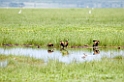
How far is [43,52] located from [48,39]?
359 centimetres

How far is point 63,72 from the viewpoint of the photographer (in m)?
16.5

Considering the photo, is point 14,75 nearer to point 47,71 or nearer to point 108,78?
point 47,71

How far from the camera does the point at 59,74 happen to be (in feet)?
53.1

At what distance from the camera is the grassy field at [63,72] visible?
50.7ft

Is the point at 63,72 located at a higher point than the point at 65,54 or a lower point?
lower

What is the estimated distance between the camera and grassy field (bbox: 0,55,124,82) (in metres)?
15.5

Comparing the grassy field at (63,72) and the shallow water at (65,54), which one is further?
the shallow water at (65,54)

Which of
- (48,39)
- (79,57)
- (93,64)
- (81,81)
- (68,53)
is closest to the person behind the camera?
(81,81)

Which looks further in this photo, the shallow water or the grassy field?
the shallow water

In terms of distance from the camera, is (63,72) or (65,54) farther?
(65,54)

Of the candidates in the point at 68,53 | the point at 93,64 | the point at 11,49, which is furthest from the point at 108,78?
the point at 11,49

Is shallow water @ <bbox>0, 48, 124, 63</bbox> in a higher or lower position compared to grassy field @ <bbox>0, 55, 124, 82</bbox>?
higher

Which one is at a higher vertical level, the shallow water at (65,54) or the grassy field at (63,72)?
the shallow water at (65,54)

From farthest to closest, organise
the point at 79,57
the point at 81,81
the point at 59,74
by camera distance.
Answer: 1. the point at 79,57
2. the point at 59,74
3. the point at 81,81
